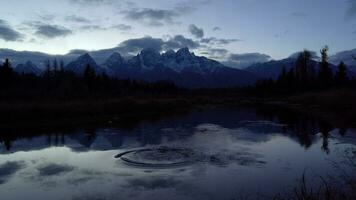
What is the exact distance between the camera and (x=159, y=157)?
16.8 m

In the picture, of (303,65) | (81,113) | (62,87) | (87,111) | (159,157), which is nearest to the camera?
(159,157)

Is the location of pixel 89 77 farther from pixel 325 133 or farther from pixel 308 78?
pixel 325 133

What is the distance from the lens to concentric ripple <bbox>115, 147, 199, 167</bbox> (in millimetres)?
15558

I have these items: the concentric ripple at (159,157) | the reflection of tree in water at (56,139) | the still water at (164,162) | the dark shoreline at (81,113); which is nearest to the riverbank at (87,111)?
the dark shoreline at (81,113)

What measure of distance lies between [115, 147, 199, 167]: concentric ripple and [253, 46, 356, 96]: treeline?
62.2 m

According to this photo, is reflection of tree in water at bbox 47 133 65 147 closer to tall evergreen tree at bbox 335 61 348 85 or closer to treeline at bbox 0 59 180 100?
treeline at bbox 0 59 180 100

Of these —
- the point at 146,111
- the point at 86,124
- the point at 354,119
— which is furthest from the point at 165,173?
the point at 146,111

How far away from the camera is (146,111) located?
45188 mm

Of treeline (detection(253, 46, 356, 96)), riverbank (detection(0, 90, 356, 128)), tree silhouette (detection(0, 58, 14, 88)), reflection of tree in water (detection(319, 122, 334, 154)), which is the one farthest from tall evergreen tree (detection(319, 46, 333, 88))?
tree silhouette (detection(0, 58, 14, 88))

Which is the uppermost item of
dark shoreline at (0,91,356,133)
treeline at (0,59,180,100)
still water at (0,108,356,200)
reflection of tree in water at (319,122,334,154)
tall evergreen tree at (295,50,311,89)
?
tall evergreen tree at (295,50,311,89)

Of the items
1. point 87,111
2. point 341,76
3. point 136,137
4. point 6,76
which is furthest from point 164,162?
point 341,76

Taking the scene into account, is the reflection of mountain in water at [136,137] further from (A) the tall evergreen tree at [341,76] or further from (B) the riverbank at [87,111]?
(A) the tall evergreen tree at [341,76]

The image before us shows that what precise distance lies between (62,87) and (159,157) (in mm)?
52941

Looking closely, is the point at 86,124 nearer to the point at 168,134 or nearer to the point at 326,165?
the point at 168,134
